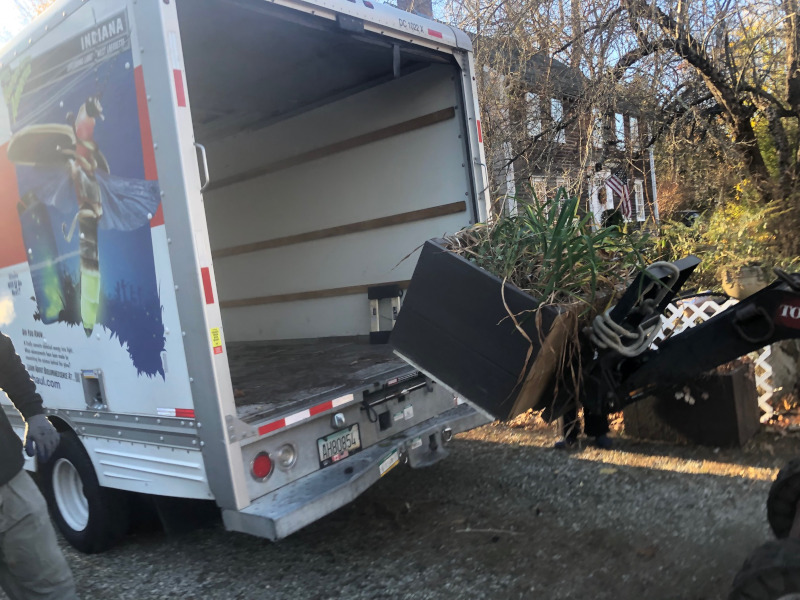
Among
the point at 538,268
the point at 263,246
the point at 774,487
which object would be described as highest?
the point at 263,246

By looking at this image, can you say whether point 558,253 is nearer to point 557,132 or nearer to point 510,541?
point 510,541

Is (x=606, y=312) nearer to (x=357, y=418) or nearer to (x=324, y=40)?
(x=357, y=418)

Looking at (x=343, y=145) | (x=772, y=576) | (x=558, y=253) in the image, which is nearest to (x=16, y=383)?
(x=558, y=253)

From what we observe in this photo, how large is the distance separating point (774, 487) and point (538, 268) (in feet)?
5.56

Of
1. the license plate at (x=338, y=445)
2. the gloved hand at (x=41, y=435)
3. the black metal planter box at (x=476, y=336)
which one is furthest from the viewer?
Result: the license plate at (x=338, y=445)

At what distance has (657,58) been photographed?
25.1 ft

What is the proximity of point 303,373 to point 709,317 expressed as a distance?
3.07m

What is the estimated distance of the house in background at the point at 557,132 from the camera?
8477 mm

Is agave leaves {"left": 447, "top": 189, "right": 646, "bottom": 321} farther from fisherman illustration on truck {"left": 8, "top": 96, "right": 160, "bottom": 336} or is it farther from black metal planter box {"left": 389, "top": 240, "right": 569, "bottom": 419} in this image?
fisherman illustration on truck {"left": 8, "top": 96, "right": 160, "bottom": 336}

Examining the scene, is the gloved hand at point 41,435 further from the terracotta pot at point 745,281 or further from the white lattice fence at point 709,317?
the terracotta pot at point 745,281

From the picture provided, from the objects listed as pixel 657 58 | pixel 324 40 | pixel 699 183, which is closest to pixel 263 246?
pixel 324 40

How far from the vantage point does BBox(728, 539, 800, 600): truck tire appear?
2.09 meters

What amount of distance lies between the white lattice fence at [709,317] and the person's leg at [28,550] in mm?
4002

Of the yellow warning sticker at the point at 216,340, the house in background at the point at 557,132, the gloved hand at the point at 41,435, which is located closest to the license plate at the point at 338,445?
the yellow warning sticker at the point at 216,340
